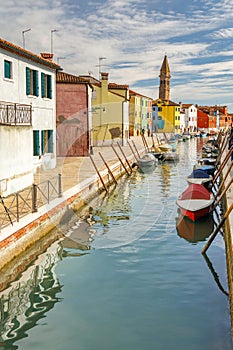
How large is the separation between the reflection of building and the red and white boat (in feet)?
20.5

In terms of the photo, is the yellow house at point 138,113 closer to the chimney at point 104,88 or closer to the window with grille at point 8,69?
the chimney at point 104,88

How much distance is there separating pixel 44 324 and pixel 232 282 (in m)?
4.00

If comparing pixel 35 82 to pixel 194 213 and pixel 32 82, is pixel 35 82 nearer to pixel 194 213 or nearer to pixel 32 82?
pixel 32 82

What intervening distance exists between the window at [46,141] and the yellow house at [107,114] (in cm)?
2198

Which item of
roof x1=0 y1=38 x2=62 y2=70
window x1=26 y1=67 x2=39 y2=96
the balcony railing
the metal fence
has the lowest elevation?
the metal fence

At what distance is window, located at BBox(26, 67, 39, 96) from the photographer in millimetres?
19609

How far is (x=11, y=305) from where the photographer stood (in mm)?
8797

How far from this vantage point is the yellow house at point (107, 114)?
4578 centimetres

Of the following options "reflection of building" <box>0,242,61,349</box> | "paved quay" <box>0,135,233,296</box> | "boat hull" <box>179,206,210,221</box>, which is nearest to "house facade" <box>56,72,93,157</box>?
"paved quay" <box>0,135,233,296</box>

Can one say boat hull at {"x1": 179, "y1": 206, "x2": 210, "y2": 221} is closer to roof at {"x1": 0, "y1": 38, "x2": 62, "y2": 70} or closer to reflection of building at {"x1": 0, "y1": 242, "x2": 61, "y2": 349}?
reflection of building at {"x1": 0, "y1": 242, "x2": 61, "y2": 349}

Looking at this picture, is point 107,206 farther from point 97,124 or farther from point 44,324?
point 97,124

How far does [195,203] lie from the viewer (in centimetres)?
1606

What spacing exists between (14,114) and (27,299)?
992 cm

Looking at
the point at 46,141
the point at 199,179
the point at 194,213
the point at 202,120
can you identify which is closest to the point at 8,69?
the point at 46,141
